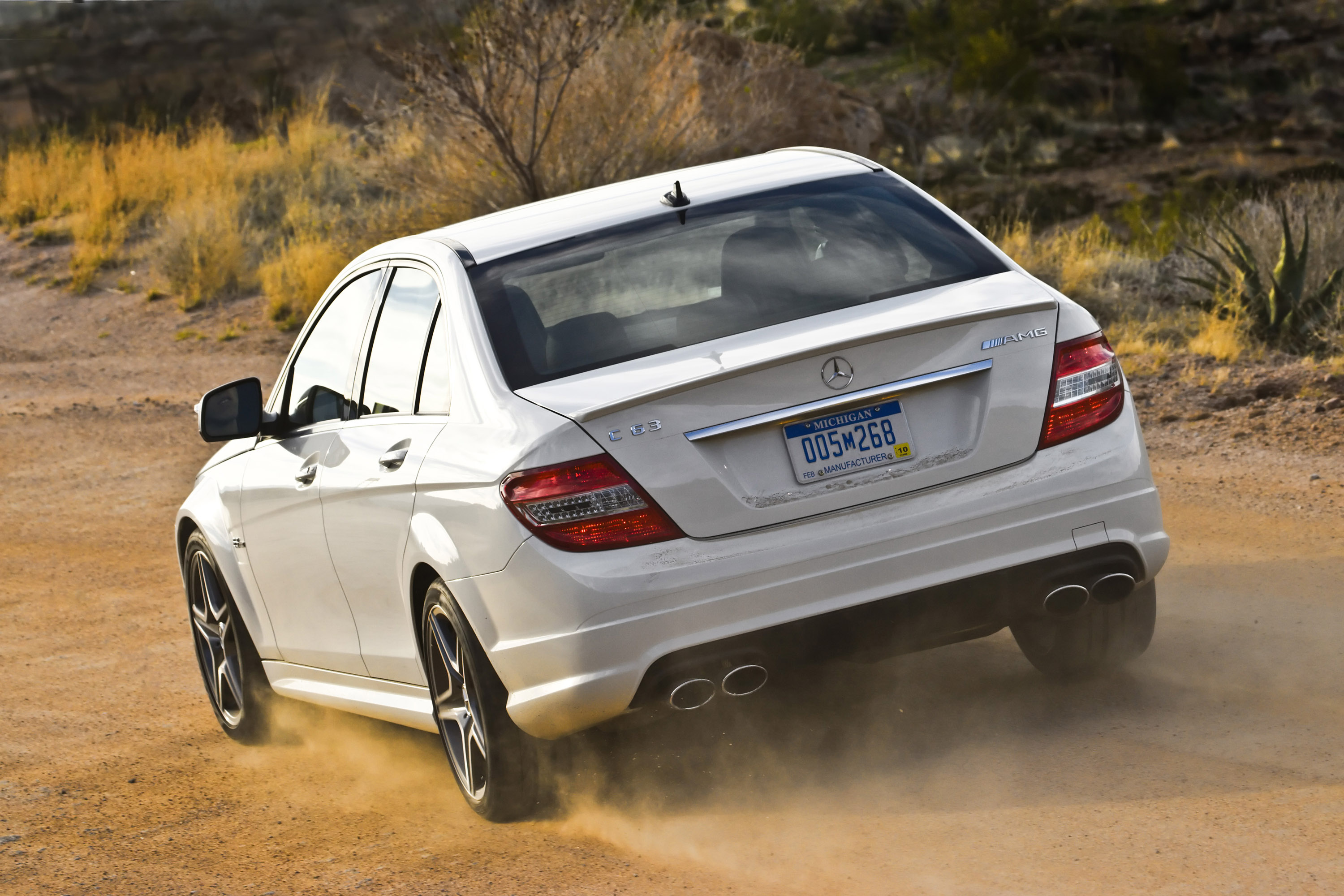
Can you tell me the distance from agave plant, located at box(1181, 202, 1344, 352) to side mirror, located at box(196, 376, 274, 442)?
23.9 feet

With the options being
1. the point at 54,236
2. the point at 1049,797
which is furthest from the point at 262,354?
the point at 1049,797

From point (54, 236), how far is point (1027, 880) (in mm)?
20739

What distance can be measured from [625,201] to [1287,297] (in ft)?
24.2

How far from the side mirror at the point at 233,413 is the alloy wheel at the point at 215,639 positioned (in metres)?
0.92

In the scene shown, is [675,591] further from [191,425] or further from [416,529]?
[191,425]

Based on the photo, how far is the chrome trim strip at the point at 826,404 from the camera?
3.94m

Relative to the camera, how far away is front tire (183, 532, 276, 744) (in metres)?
6.04

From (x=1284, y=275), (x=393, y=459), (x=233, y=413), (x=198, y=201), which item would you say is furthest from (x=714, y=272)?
(x=198, y=201)

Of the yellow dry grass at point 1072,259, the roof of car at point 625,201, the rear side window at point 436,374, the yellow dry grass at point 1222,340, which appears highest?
the roof of car at point 625,201

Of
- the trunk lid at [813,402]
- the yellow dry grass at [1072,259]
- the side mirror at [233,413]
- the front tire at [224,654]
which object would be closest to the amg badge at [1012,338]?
the trunk lid at [813,402]

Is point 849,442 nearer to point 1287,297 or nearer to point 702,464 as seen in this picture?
point 702,464

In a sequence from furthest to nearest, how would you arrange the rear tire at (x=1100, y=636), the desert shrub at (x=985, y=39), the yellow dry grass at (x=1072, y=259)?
the desert shrub at (x=985, y=39) → the yellow dry grass at (x=1072, y=259) → the rear tire at (x=1100, y=636)

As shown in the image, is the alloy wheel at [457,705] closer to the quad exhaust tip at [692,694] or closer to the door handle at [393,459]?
the door handle at [393,459]

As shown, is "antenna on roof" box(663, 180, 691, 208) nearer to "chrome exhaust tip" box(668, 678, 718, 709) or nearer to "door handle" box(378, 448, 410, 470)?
"door handle" box(378, 448, 410, 470)
